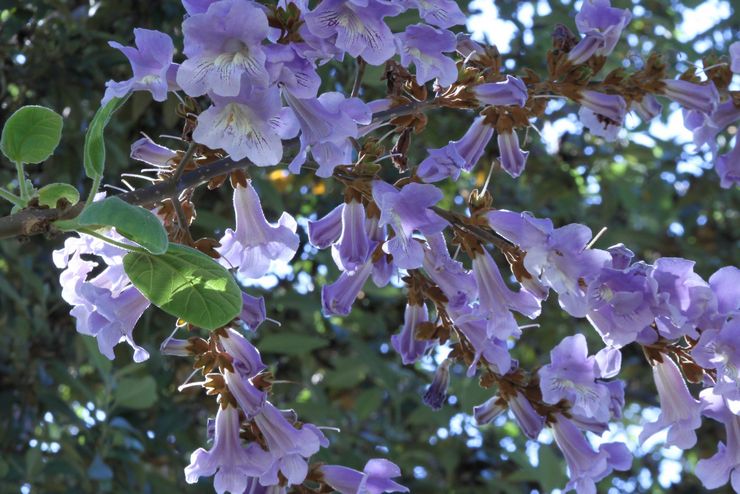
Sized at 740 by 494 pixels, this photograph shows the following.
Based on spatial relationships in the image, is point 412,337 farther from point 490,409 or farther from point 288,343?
point 288,343

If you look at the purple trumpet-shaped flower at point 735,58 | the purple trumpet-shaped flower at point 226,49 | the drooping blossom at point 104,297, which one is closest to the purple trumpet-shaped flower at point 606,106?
the purple trumpet-shaped flower at point 735,58

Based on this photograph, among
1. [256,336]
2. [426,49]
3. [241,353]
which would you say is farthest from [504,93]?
[256,336]

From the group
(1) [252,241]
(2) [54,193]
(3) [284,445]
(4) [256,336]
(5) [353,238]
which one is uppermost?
(2) [54,193]

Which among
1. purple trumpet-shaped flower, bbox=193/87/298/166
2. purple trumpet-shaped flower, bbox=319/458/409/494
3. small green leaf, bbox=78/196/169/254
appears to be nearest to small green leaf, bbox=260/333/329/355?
purple trumpet-shaped flower, bbox=319/458/409/494

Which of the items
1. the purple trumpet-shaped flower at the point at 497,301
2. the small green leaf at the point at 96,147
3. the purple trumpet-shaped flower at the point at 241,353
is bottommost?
the purple trumpet-shaped flower at the point at 241,353

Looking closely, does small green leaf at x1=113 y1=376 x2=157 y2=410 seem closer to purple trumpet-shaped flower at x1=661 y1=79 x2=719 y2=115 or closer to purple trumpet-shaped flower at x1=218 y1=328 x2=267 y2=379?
purple trumpet-shaped flower at x1=218 y1=328 x2=267 y2=379

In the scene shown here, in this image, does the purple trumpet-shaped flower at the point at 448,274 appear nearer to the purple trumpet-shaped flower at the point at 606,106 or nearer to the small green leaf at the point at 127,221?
the purple trumpet-shaped flower at the point at 606,106
